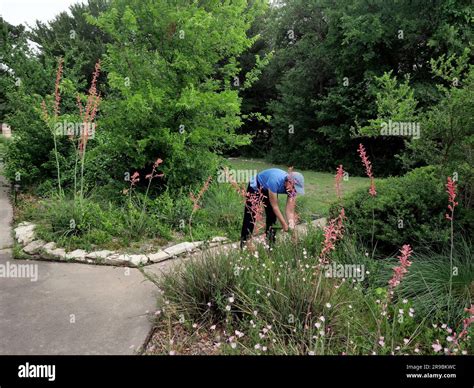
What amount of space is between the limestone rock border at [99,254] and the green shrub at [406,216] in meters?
1.93

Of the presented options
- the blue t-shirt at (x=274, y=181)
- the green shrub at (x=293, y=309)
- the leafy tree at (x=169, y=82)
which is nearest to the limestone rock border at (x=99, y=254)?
Result: the blue t-shirt at (x=274, y=181)

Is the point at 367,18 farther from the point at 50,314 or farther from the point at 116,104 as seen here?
the point at 50,314

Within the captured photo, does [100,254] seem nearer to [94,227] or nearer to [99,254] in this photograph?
[99,254]

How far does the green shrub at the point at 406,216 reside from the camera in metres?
4.13

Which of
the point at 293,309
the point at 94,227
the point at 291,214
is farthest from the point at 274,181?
the point at 94,227

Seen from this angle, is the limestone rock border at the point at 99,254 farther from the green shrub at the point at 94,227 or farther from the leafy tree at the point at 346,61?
the leafy tree at the point at 346,61

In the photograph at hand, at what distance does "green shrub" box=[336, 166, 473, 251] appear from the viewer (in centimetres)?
413

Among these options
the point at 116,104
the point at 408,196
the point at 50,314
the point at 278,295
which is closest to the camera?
the point at 278,295

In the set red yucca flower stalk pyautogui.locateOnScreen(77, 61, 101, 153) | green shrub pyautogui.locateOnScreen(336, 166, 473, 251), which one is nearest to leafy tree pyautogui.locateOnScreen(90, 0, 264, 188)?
red yucca flower stalk pyautogui.locateOnScreen(77, 61, 101, 153)

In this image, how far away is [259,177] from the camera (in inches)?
182

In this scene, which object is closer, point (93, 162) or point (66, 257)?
point (66, 257)

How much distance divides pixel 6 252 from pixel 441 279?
17.2 feet

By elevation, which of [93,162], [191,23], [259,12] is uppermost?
[259,12]
